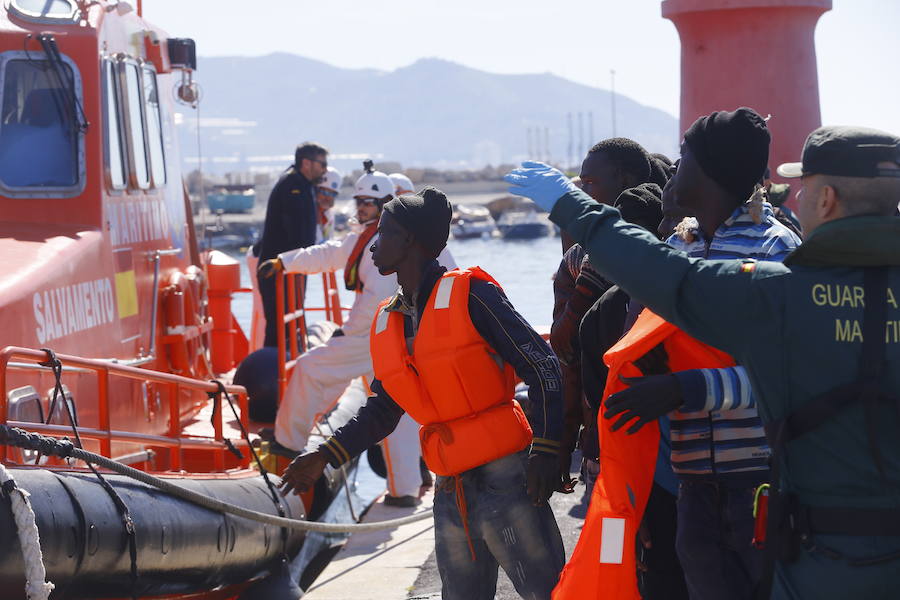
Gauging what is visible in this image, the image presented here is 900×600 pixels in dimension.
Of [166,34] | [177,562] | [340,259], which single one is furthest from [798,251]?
[166,34]

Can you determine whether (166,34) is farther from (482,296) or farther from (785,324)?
(785,324)

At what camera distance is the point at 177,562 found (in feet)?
16.4

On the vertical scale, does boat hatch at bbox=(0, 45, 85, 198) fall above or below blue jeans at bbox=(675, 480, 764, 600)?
above

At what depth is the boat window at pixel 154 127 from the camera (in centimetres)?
733

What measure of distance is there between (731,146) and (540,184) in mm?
578

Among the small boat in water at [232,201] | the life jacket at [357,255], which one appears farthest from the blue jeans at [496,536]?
the small boat in water at [232,201]

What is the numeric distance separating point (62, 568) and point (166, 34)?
14.9 feet

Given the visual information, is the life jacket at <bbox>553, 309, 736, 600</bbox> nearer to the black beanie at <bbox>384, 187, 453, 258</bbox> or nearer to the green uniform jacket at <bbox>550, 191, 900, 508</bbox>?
the green uniform jacket at <bbox>550, 191, 900, 508</bbox>

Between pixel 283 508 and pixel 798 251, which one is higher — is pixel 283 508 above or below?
below

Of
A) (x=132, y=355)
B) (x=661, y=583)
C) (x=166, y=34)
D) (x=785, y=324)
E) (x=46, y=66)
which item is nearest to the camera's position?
(x=785, y=324)

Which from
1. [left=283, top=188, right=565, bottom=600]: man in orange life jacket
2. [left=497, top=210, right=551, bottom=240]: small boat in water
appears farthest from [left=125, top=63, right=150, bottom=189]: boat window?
[left=497, top=210, right=551, bottom=240]: small boat in water

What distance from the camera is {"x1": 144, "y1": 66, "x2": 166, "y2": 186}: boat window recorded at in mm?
7332

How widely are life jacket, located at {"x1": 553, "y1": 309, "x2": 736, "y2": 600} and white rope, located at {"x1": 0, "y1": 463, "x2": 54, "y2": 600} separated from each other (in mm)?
1947

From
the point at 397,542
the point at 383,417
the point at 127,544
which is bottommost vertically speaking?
the point at 397,542
